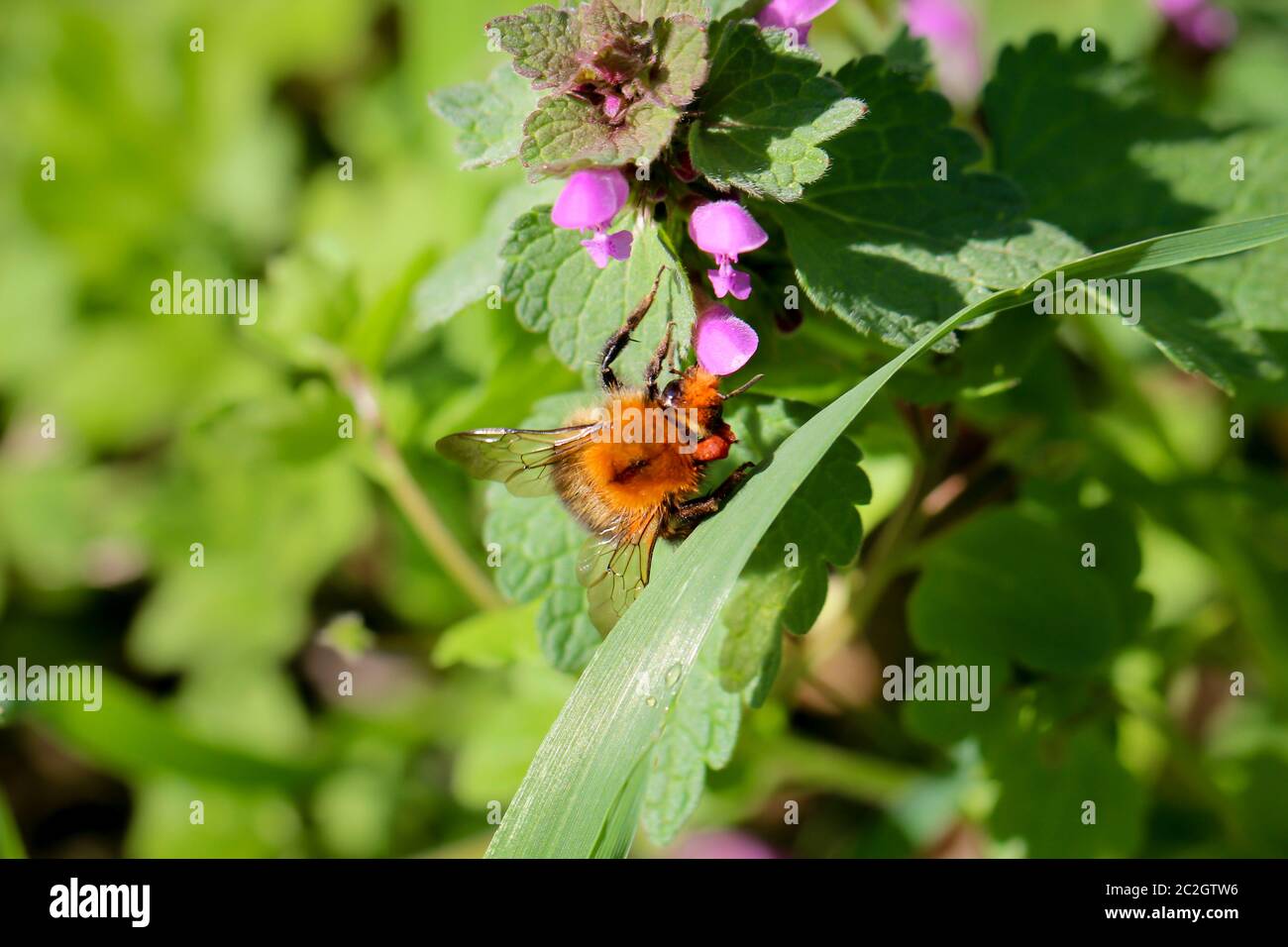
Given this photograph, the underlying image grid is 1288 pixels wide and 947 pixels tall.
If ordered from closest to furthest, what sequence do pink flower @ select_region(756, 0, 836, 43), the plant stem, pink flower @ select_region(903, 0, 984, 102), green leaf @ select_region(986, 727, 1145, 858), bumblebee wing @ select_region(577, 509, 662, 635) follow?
pink flower @ select_region(756, 0, 836, 43), bumblebee wing @ select_region(577, 509, 662, 635), green leaf @ select_region(986, 727, 1145, 858), the plant stem, pink flower @ select_region(903, 0, 984, 102)

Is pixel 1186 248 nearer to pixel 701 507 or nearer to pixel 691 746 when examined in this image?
pixel 701 507

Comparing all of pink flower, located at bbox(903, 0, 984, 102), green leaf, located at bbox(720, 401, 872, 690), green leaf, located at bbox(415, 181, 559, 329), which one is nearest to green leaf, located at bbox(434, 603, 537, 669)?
green leaf, located at bbox(720, 401, 872, 690)

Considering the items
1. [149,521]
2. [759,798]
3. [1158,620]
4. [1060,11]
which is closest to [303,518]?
[149,521]

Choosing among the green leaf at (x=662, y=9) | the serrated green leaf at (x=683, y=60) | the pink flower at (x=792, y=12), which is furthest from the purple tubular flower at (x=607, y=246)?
the pink flower at (x=792, y=12)

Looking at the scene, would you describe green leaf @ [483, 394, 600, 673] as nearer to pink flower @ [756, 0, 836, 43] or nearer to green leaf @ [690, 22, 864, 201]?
green leaf @ [690, 22, 864, 201]

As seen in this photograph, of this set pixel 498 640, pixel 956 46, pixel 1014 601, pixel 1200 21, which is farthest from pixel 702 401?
pixel 1200 21
